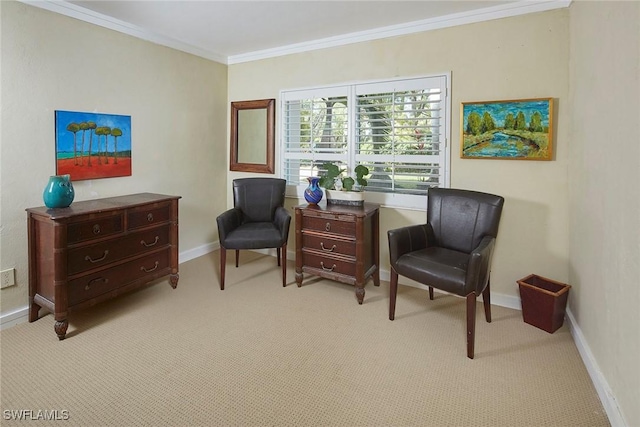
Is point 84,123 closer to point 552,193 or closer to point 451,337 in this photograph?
point 451,337

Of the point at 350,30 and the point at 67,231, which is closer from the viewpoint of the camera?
the point at 67,231

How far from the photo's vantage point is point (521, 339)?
2.47 metres

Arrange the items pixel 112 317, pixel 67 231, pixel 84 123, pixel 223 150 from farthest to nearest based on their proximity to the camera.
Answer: pixel 223 150, pixel 84 123, pixel 112 317, pixel 67 231

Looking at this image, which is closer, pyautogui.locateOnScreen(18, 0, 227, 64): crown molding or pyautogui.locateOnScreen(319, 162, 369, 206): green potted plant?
pyautogui.locateOnScreen(18, 0, 227, 64): crown molding

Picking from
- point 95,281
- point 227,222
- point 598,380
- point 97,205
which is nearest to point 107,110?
point 97,205

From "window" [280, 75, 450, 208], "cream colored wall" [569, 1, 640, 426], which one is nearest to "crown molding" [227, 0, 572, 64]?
"cream colored wall" [569, 1, 640, 426]

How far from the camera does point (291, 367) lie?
2148mm

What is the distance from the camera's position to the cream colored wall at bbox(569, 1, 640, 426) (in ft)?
5.11

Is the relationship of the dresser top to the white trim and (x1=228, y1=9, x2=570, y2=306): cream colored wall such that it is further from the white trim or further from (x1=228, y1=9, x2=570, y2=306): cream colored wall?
the white trim

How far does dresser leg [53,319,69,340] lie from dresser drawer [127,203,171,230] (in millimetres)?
798

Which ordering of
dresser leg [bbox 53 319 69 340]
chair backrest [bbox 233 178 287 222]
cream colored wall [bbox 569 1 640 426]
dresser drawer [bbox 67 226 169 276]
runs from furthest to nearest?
1. chair backrest [bbox 233 178 287 222]
2. dresser drawer [bbox 67 226 169 276]
3. dresser leg [bbox 53 319 69 340]
4. cream colored wall [bbox 569 1 640 426]

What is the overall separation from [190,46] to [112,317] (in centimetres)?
285

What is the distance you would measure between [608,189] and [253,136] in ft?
11.5

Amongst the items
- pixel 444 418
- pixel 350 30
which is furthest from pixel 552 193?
pixel 350 30
